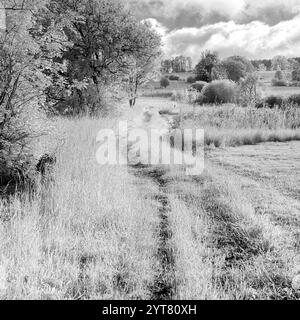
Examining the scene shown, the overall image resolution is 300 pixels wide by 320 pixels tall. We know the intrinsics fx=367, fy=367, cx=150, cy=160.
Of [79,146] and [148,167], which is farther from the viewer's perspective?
[148,167]

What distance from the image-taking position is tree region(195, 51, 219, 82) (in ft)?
180

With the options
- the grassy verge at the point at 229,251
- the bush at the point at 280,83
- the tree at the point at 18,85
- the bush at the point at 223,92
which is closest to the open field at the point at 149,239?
the grassy verge at the point at 229,251

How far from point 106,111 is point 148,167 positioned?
9.08 meters

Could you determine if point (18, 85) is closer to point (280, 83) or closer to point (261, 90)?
point (261, 90)

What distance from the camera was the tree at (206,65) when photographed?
5488 cm

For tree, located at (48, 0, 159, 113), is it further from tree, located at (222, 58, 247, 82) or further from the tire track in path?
tree, located at (222, 58, 247, 82)

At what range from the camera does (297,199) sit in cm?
648

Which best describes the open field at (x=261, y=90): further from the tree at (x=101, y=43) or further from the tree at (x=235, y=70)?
the tree at (x=101, y=43)

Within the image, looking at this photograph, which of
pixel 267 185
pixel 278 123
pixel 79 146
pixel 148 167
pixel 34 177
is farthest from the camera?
pixel 278 123

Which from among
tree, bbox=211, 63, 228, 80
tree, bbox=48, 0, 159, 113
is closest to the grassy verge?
tree, bbox=48, 0, 159, 113

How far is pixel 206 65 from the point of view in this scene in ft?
184

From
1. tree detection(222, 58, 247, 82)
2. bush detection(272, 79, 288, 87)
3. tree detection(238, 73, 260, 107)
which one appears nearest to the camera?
tree detection(238, 73, 260, 107)

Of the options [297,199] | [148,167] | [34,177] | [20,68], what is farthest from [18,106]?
[297,199]
